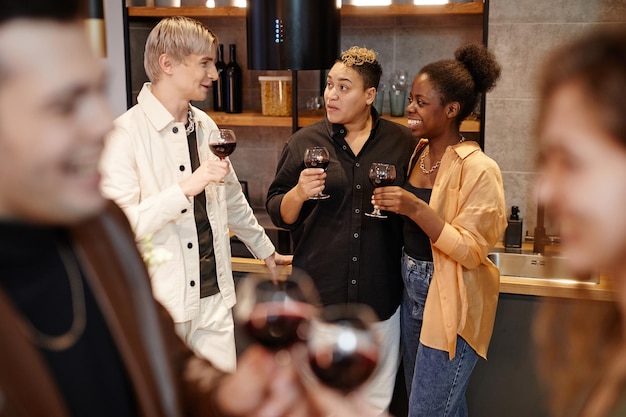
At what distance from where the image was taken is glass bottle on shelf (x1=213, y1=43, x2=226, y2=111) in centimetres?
446

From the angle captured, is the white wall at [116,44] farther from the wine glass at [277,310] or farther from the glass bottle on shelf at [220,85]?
the wine glass at [277,310]

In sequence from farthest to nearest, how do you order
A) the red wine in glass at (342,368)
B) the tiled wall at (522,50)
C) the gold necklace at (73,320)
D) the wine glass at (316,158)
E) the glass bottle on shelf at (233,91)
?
the glass bottle on shelf at (233,91)
the tiled wall at (522,50)
the wine glass at (316,158)
the red wine in glass at (342,368)
the gold necklace at (73,320)

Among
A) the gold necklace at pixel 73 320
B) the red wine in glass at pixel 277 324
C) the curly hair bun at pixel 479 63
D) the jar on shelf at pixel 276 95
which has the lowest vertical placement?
the red wine in glass at pixel 277 324

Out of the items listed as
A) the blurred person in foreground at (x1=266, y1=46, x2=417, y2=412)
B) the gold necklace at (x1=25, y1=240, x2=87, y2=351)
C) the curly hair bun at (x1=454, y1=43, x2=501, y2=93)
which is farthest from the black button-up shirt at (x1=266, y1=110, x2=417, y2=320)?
the gold necklace at (x1=25, y1=240, x2=87, y2=351)

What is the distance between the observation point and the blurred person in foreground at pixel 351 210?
322 centimetres

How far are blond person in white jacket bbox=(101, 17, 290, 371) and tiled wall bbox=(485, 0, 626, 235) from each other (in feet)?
5.19

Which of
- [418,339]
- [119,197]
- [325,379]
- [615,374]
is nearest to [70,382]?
[325,379]

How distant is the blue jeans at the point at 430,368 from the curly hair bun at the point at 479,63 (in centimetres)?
78

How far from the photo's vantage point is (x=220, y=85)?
446 centimetres

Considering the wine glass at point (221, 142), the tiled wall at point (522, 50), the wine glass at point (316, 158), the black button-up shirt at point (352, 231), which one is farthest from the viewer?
the tiled wall at point (522, 50)

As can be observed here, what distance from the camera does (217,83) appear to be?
14.7ft

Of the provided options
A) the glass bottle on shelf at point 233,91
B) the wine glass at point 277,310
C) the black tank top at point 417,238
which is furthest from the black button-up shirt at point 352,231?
the wine glass at point 277,310

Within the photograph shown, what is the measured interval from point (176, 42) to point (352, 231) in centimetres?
104

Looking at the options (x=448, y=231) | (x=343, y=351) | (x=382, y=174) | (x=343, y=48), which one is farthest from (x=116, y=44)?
(x=343, y=351)
